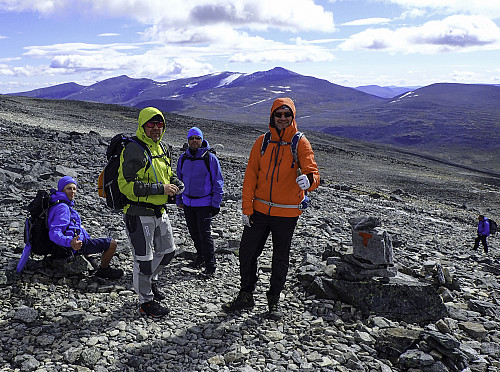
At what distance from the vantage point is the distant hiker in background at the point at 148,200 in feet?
15.6

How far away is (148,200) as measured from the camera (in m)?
4.89

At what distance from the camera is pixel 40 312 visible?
510 cm

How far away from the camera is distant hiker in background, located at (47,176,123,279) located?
5422 mm

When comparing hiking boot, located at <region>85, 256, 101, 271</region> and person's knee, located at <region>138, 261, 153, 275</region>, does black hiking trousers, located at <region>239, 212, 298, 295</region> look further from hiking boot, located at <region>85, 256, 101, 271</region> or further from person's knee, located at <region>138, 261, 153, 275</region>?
hiking boot, located at <region>85, 256, 101, 271</region>

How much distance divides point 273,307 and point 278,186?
1.79m

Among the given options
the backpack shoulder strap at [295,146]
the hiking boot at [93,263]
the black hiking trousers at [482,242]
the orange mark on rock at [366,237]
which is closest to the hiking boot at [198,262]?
the hiking boot at [93,263]

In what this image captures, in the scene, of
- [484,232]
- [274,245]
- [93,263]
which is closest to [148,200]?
[274,245]

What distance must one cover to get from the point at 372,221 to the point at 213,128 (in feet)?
154

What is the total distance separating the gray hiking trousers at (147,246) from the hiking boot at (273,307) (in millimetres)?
1562

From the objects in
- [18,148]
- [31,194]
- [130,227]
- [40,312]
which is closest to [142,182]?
[130,227]

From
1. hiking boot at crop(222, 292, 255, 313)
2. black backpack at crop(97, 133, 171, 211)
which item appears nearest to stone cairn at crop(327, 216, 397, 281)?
Answer: hiking boot at crop(222, 292, 255, 313)

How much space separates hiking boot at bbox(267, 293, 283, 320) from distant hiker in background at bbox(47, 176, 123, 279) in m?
2.49

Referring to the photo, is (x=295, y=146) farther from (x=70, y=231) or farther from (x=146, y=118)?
(x=70, y=231)

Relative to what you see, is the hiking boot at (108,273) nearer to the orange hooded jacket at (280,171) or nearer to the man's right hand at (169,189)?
the man's right hand at (169,189)
